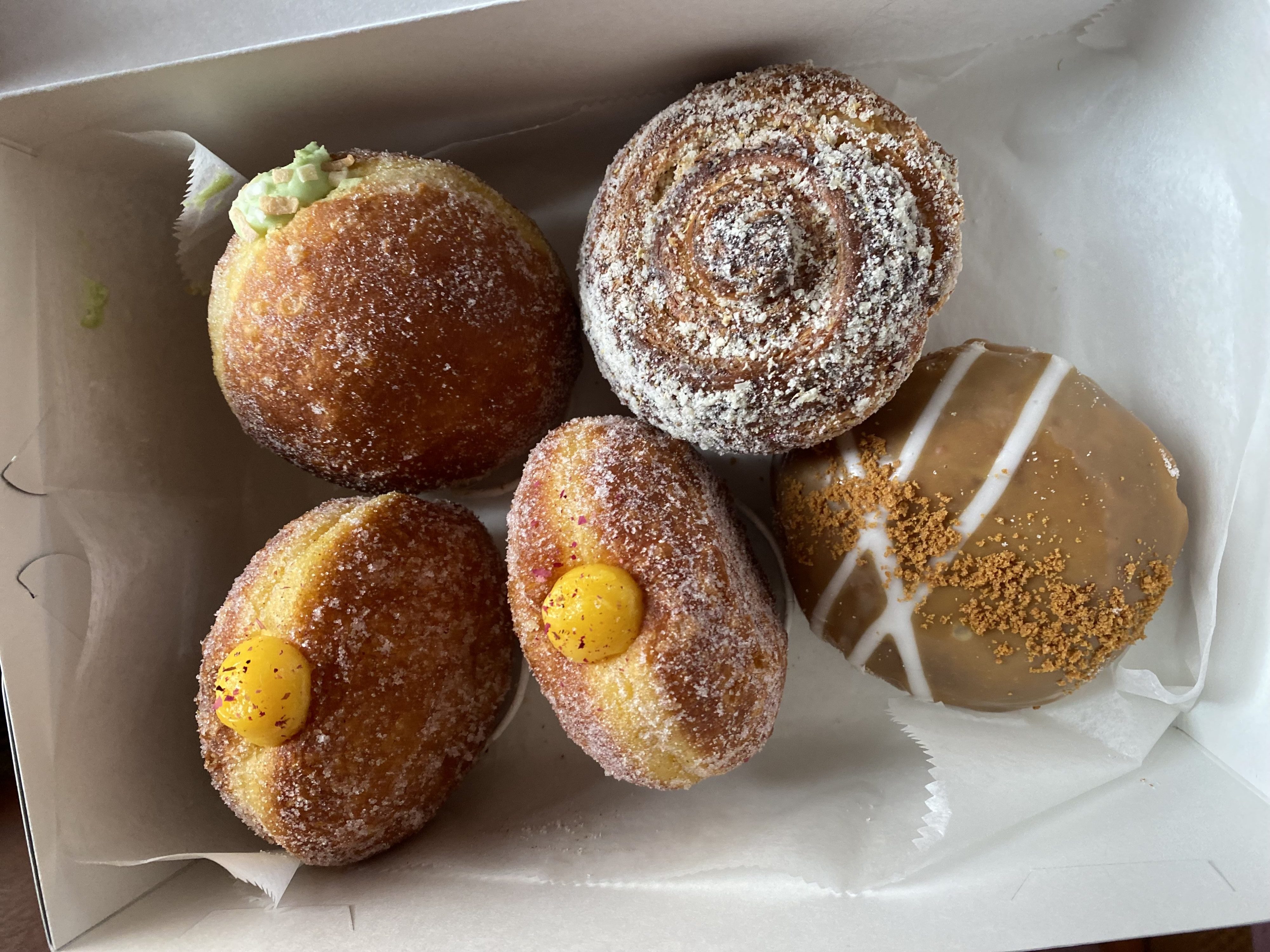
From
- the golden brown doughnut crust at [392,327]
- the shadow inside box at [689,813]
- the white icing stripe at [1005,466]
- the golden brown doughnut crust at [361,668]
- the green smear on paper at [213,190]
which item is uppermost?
the green smear on paper at [213,190]

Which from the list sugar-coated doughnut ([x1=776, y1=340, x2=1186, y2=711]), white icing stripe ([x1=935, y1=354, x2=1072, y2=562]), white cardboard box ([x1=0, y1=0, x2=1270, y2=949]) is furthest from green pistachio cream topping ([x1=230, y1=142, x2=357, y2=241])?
white icing stripe ([x1=935, y1=354, x2=1072, y2=562])

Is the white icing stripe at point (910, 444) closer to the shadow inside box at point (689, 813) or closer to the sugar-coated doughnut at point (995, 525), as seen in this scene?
the sugar-coated doughnut at point (995, 525)

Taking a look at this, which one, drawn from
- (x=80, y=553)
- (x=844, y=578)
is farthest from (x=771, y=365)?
(x=80, y=553)

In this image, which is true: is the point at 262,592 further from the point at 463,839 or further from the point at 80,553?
the point at 463,839

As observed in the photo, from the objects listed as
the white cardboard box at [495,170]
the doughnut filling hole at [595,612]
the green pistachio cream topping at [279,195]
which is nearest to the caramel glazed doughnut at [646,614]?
the doughnut filling hole at [595,612]

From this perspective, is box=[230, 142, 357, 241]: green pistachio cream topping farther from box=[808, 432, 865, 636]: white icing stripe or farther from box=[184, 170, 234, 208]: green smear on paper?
box=[808, 432, 865, 636]: white icing stripe
